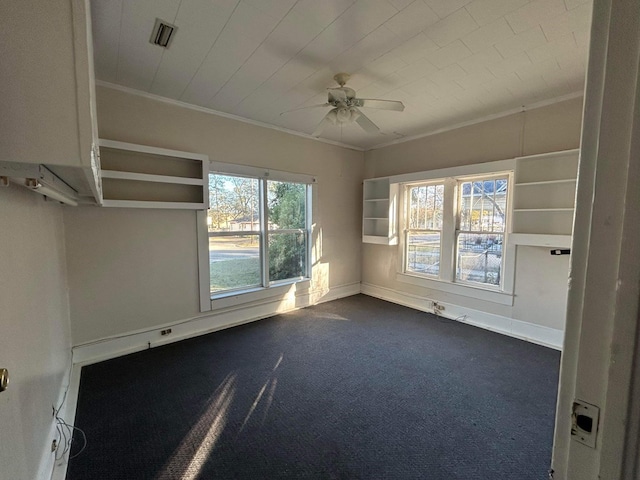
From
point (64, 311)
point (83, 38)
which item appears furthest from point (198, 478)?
point (83, 38)

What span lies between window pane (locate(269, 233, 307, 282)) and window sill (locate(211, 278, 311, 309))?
0.44 ft

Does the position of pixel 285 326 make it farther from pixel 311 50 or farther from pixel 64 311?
pixel 311 50

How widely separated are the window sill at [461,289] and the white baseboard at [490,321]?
196 mm

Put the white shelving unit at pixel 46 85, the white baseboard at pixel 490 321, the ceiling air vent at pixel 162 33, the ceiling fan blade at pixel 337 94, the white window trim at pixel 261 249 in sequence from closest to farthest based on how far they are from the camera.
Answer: the white shelving unit at pixel 46 85 < the ceiling air vent at pixel 162 33 < the ceiling fan blade at pixel 337 94 < the white baseboard at pixel 490 321 < the white window trim at pixel 261 249

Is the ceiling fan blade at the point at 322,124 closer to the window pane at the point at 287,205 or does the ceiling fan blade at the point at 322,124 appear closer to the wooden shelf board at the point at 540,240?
the window pane at the point at 287,205

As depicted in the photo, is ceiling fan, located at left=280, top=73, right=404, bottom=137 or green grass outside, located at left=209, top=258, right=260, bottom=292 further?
green grass outside, located at left=209, top=258, right=260, bottom=292

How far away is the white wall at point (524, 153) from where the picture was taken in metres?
3.11

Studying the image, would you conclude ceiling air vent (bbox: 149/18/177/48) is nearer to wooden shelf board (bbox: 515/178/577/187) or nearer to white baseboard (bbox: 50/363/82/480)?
white baseboard (bbox: 50/363/82/480)

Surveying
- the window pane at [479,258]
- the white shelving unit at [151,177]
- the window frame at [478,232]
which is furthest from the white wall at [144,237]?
the window pane at [479,258]

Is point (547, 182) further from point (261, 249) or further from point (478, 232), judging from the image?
point (261, 249)

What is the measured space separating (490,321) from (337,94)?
3.35m

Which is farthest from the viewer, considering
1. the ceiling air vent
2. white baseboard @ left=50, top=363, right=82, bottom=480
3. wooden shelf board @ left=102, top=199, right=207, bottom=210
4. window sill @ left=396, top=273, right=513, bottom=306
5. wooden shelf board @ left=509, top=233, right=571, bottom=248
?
window sill @ left=396, top=273, right=513, bottom=306

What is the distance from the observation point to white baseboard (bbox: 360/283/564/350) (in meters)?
3.24

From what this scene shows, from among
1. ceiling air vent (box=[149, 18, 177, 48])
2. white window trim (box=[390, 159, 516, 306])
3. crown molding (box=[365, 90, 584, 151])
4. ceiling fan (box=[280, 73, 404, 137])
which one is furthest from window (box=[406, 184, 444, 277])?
ceiling air vent (box=[149, 18, 177, 48])
